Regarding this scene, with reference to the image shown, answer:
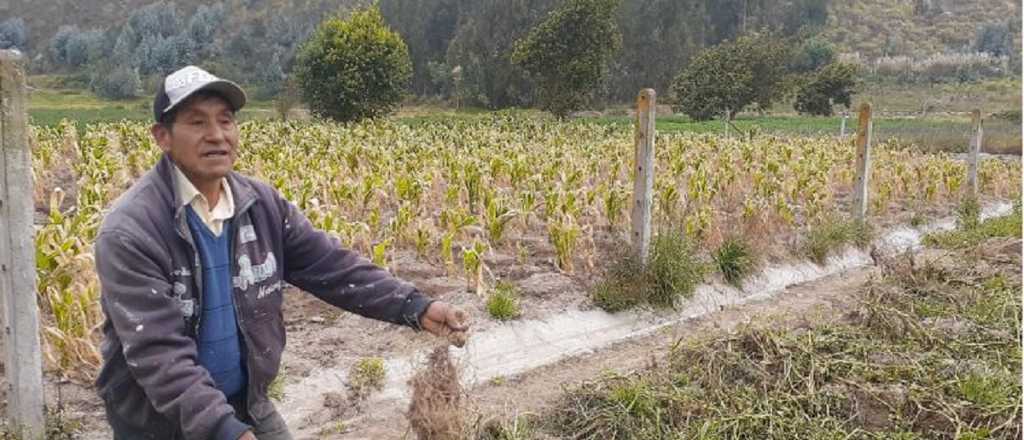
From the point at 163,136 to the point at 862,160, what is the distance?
27.4ft

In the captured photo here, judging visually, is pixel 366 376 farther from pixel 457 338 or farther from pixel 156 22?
pixel 156 22

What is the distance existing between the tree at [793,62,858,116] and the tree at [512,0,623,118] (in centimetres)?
1324

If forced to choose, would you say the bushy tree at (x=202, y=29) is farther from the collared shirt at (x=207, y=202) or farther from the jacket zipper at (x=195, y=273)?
the jacket zipper at (x=195, y=273)

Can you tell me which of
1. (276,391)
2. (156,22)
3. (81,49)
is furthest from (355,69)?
(156,22)

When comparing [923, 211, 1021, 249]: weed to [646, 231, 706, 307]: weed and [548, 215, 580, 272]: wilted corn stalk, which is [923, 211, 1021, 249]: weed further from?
[548, 215, 580, 272]: wilted corn stalk

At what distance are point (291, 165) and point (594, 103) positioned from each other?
44442 mm

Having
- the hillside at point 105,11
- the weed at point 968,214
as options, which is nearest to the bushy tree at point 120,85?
the hillside at point 105,11

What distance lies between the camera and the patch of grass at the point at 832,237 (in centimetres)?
814

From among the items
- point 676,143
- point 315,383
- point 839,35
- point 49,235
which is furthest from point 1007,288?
point 839,35

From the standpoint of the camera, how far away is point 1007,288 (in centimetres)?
578

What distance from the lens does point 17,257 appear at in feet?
11.2

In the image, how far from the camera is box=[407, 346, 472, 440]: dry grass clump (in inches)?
117

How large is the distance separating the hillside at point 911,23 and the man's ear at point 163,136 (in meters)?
76.9

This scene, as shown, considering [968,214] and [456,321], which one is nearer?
[456,321]
